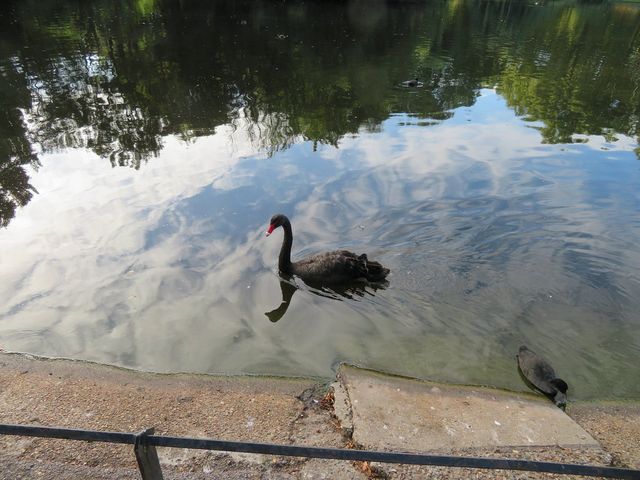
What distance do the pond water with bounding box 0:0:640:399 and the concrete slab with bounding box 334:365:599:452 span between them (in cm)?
44

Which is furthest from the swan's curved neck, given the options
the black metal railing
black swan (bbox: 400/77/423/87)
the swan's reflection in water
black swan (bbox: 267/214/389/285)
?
black swan (bbox: 400/77/423/87)

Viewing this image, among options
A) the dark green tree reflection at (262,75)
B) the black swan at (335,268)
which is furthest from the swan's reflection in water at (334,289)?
the dark green tree reflection at (262,75)

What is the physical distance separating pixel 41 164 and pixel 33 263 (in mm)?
4054

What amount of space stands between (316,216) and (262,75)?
1081 cm

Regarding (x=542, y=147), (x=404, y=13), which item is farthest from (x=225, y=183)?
(x=404, y=13)

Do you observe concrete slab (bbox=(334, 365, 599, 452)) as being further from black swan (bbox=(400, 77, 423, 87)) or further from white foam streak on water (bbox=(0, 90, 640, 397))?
black swan (bbox=(400, 77, 423, 87))

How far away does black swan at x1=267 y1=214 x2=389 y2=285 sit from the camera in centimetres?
655

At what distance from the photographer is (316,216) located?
8.25 m

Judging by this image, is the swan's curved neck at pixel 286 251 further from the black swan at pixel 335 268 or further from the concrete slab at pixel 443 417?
the concrete slab at pixel 443 417

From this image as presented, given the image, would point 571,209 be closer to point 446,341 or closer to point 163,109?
point 446,341

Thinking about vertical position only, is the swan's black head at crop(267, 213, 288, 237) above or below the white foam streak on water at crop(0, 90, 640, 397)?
above

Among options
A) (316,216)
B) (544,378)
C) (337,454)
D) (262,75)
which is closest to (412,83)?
(262,75)

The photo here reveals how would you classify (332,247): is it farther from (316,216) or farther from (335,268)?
(335,268)

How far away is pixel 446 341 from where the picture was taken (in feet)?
18.1
